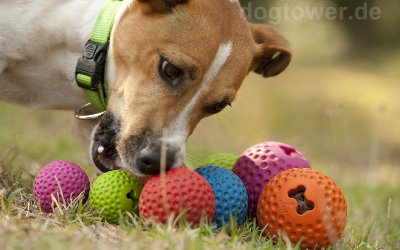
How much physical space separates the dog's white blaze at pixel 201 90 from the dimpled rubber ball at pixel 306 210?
Result: 0.62 metres

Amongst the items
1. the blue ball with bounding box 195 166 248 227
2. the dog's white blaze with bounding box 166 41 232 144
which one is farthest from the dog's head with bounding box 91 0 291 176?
the blue ball with bounding box 195 166 248 227

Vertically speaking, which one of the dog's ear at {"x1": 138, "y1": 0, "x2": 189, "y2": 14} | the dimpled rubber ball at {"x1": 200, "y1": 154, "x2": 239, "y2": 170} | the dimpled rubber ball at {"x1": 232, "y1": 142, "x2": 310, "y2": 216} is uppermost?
the dog's ear at {"x1": 138, "y1": 0, "x2": 189, "y2": 14}

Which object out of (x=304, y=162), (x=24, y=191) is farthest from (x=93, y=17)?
(x=304, y=162)

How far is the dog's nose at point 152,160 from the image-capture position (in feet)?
10.2

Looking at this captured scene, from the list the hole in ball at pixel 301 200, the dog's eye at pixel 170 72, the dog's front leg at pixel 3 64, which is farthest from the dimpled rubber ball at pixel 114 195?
the dog's front leg at pixel 3 64

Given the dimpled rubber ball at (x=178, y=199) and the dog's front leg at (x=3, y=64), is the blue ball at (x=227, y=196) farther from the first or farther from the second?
the dog's front leg at (x=3, y=64)

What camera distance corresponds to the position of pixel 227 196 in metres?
3.08

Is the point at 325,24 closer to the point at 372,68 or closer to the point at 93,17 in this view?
the point at 372,68

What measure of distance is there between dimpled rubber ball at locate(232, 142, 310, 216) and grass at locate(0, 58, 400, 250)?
28cm

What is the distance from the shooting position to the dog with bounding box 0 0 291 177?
3314 millimetres

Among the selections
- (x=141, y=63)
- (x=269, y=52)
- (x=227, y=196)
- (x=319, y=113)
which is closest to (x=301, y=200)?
(x=227, y=196)

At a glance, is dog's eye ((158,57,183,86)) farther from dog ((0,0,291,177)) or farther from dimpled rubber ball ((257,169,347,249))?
dimpled rubber ball ((257,169,347,249))

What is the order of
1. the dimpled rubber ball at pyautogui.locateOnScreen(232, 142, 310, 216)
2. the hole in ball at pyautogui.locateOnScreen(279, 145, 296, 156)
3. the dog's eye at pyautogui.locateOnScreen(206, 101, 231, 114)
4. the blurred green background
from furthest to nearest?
the blurred green background → the hole in ball at pyautogui.locateOnScreen(279, 145, 296, 156) → the dog's eye at pyautogui.locateOnScreen(206, 101, 231, 114) → the dimpled rubber ball at pyautogui.locateOnScreen(232, 142, 310, 216)

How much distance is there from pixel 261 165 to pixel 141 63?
935 millimetres
